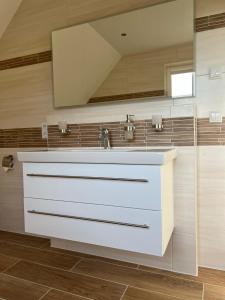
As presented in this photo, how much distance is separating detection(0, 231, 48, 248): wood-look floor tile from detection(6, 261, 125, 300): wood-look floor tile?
1.23 ft

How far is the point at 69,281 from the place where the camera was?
1.58 m

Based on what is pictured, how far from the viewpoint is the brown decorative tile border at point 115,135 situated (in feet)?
5.28

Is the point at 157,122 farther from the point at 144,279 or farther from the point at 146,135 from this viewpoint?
the point at 144,279

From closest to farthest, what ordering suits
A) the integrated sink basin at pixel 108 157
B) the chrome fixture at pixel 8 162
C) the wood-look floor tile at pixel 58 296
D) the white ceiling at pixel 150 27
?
the integrated sink basin at pixel 108 157 → the wood-look floor tile at pixel 58 296 → the white ceiling at pixel 150 27 → the chrome fixture at pixel 8 162

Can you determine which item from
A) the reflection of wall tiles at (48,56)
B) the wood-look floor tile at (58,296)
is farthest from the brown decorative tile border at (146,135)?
the wood-look floor tile at (58,296)

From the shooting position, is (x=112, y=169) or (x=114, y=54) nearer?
(x=112, y=169)

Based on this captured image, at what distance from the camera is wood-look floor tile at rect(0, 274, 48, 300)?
1425mm

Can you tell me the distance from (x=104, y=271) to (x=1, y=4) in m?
2.39

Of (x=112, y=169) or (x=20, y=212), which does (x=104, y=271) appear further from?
(x=20, y=212)

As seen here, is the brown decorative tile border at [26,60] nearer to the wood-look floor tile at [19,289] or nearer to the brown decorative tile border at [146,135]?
the brown decorative tile border at [146,135]

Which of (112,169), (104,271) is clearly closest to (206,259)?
(104,271)

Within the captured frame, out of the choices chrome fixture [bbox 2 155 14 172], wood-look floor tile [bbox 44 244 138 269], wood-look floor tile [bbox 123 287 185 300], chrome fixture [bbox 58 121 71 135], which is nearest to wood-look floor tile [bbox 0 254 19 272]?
wood-look floor tile [bbox 44 244 138 269]

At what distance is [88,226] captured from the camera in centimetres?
148

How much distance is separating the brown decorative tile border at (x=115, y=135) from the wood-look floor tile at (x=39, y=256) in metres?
0.89
